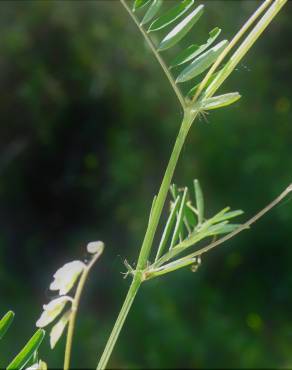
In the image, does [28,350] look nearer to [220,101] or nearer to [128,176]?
[220,101]

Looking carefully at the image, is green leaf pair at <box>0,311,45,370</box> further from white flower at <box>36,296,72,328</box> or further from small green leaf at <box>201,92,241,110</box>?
small green leaf at <box>201,92,241,110</box>

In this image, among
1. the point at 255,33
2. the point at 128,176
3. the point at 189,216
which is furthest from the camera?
the point at 128,176

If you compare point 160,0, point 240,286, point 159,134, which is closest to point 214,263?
point 240,286

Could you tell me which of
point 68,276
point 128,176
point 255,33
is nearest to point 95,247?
point 68,276

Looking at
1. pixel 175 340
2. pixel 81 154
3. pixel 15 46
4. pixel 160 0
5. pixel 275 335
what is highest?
pixel 160 0

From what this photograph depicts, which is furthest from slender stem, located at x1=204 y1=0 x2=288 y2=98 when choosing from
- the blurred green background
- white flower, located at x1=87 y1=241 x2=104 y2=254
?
the blurred green background

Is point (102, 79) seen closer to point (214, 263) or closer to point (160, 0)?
point (214, 263)
